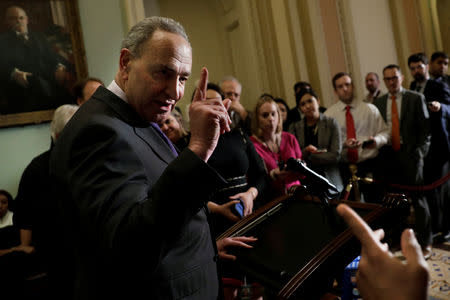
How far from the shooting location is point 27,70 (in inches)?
180

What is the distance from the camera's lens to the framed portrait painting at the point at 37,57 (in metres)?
4.48

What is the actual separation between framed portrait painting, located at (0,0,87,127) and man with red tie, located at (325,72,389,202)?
321 centimetres

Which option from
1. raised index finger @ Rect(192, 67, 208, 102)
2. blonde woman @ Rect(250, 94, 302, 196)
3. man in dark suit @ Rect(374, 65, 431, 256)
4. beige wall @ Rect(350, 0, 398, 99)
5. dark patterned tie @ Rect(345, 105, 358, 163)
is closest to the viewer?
raised index finger @ Rect(192, 67, 208, 102)

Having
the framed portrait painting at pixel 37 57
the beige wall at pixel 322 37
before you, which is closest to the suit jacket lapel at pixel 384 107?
the beige wall at pixel 322 37

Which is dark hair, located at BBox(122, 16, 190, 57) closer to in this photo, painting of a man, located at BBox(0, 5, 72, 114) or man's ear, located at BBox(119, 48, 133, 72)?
man's ear, located at BBox(119, 48, 133, 72)

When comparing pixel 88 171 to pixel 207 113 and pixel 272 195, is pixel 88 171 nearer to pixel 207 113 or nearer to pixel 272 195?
pixel 207 113

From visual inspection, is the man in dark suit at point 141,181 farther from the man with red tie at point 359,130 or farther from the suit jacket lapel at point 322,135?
the man with red tie at point 359,130

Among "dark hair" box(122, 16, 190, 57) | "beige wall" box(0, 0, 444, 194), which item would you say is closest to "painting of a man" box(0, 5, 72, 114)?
"beige wall" box(0, 0, 444, 194)

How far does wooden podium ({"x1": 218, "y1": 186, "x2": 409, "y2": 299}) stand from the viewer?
0.99 m

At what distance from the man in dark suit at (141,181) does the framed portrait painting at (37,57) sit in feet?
13.2

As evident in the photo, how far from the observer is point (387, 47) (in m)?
6.63

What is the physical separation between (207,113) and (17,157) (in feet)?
14.4

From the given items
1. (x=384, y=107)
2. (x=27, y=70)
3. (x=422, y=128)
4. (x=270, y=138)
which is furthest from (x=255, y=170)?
(x=27, y=70)

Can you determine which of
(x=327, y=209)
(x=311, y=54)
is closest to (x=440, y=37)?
(x=311, y=54)
